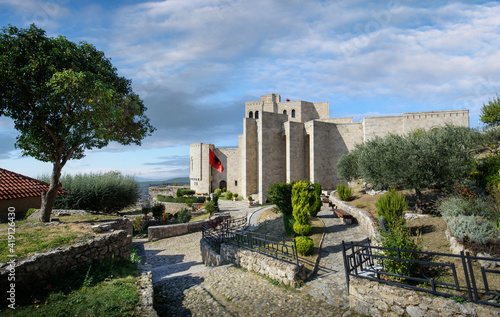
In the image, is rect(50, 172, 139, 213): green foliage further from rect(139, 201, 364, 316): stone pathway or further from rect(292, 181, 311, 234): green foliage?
rect(292, 181, 311, 234): green foliage

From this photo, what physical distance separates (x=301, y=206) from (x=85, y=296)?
25.3ft

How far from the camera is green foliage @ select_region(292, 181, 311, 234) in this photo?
10.4 meters

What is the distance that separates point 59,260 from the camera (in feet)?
18.2

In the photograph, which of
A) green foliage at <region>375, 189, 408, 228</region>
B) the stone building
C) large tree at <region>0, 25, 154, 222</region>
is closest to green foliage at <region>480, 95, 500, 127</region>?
the stone building

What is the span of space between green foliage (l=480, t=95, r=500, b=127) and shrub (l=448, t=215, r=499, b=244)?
24594mm

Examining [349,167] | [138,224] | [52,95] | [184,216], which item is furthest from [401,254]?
[138,224]

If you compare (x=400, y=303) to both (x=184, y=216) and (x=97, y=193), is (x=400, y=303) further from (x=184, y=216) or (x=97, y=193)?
(x=97, y=193)

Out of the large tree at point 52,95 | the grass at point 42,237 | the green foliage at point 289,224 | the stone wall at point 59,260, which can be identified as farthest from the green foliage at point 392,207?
the large tree at point 52,95

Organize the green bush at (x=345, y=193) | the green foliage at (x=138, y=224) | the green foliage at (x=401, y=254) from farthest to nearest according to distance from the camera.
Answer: the green foliage at (x=138, y=224)
the green bush at (x=345, y=193)
the green foliage at (x=401, y=254)

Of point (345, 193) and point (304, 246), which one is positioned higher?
point (345, 193)

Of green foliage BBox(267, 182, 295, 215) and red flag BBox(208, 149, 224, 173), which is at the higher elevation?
red flag BBox(208, 149, 224, 173)

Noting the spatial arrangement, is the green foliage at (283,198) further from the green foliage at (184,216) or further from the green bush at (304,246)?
the green foliage at (184,216)

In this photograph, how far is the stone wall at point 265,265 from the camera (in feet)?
21.8

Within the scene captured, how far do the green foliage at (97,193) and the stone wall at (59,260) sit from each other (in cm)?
1546
